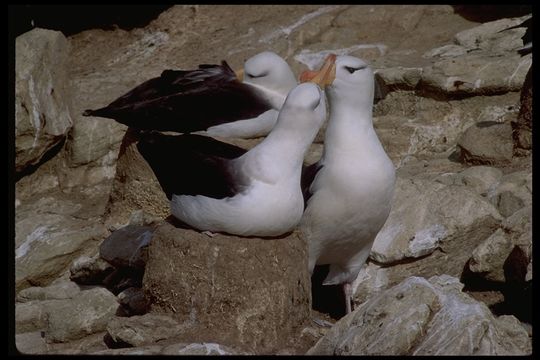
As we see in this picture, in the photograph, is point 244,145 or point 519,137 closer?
point 244,145

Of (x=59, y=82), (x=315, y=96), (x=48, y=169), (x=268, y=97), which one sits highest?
(x=315, y=96)

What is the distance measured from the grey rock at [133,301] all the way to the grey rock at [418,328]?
1701 mm

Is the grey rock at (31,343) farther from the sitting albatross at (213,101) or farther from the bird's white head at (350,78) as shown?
the bird's white head at (350,78)

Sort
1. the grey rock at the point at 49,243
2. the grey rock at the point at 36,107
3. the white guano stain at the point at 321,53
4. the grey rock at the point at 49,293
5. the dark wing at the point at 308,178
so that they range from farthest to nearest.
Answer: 1. the white guano stain at the point at 321,53
2. the grey rock at the point at 36,107
3. the grey rock at the point at 49,243
4. the grey rock at the point at 49,293
5. the dark wing at the point at 308,178

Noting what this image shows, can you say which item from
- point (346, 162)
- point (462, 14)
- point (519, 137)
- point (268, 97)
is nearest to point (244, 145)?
point (268, 97)

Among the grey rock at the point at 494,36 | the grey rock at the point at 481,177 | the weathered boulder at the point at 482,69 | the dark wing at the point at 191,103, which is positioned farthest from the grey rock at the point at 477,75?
the dark wing at the point at 191,103

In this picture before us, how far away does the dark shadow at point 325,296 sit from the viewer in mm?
7863

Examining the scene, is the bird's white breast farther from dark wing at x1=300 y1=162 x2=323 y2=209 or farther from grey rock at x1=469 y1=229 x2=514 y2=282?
grey rock at x1=469 y1=229 x2=514 y2=282

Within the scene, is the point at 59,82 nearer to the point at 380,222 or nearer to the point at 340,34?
the point at 340,34

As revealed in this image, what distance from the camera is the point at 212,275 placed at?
6363mm

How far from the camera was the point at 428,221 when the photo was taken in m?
7.79

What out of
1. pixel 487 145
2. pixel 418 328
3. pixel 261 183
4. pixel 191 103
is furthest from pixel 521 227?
pixel 191 103

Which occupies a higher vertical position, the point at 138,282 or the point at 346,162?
the point at 346,162

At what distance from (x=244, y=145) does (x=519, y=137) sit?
2587 millimetres
